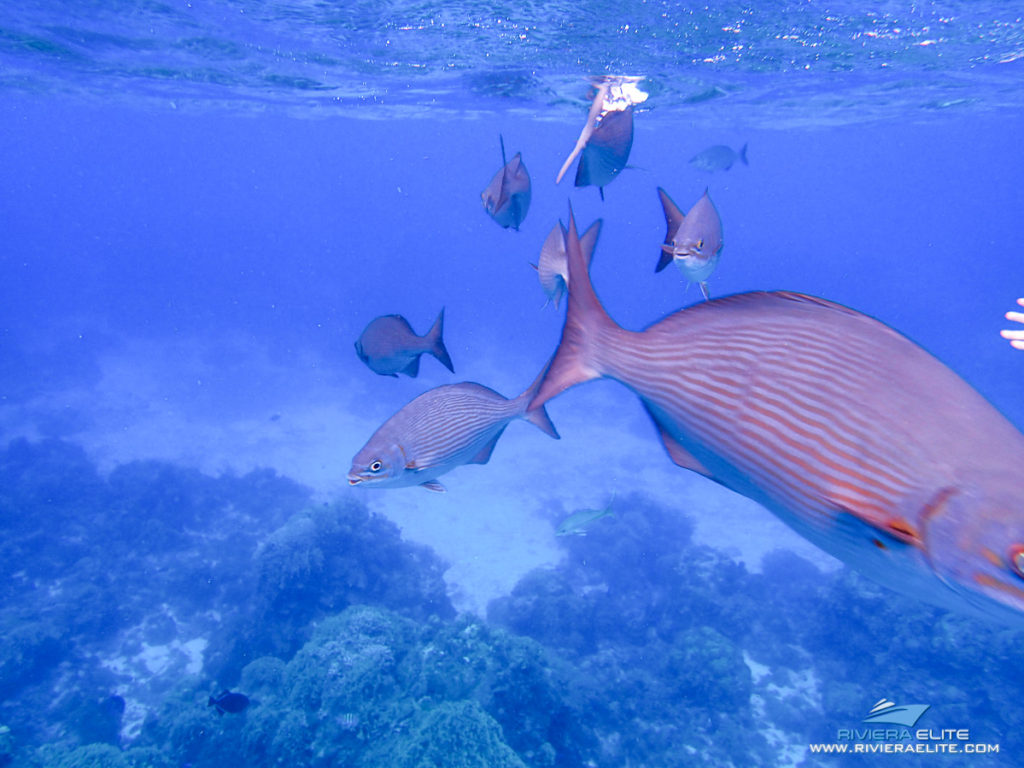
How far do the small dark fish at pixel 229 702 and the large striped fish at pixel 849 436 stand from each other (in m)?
7.30

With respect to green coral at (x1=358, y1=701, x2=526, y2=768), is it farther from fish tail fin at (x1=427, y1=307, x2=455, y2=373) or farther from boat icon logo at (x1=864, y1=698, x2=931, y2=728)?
boat icon logo at (x1=864, y1=698, x2=931, y2=728)

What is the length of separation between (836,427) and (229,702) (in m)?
7.86

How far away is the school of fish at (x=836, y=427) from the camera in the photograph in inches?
43.4

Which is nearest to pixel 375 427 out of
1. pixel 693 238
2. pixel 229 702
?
pixel 229 702

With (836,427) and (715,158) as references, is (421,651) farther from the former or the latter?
(715,158)

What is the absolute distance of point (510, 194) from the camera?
175 inches

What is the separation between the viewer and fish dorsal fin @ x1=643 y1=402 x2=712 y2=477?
1.74 meters

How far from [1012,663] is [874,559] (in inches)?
419

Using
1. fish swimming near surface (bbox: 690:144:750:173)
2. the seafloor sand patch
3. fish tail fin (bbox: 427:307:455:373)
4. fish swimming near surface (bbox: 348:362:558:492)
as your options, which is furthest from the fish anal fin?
the seafloor sand patch

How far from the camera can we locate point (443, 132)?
38.8 metres

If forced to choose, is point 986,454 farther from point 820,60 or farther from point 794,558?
point 820,60

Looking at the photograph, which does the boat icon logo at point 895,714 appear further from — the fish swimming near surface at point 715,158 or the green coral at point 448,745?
the fish swimming near surface at point 715,158

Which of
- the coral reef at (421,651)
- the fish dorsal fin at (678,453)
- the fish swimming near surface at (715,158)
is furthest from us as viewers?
the fish swimming near surface at (715,158)

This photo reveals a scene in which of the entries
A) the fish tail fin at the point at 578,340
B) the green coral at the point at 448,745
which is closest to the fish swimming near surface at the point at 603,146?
the fish tail fin at the point at 578,340
